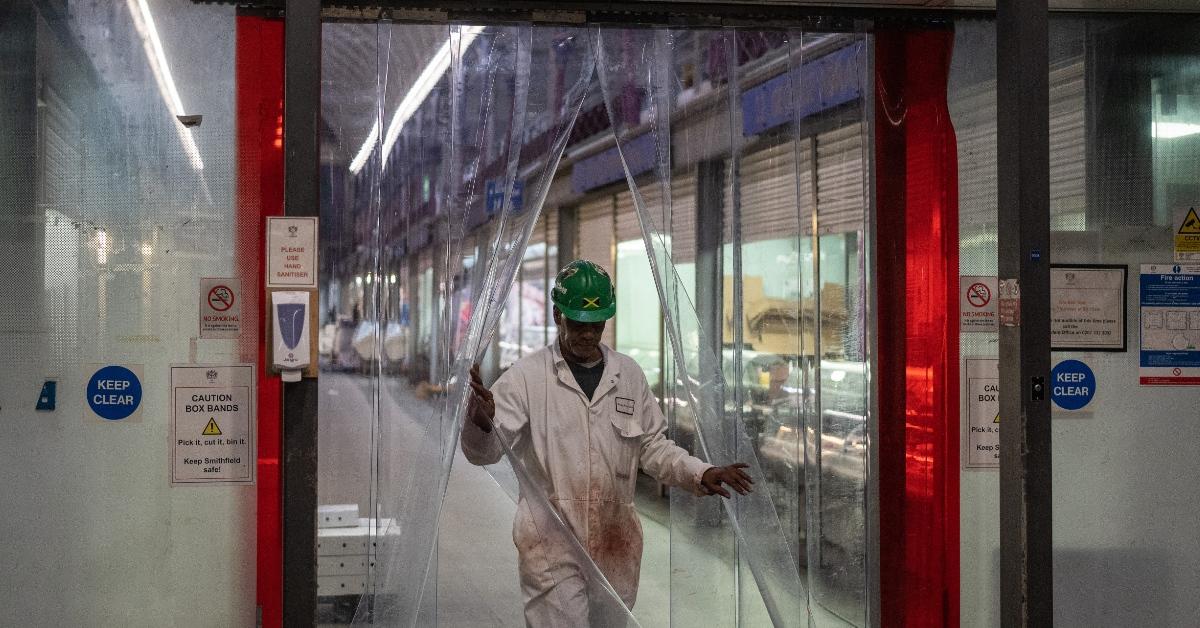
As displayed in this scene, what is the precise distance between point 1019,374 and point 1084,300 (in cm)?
95

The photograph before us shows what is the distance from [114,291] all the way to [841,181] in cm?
264

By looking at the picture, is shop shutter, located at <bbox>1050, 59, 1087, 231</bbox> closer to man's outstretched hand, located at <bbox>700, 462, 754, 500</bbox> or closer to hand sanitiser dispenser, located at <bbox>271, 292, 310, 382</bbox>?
man's outstretched hand, located at <bbox>700, 462, 754, 500</bbox>

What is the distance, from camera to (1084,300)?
4211mm

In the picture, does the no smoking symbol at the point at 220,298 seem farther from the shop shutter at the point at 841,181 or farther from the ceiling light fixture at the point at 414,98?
the shop shutter at the point at 841,181

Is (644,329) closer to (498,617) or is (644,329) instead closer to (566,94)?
(498,617)

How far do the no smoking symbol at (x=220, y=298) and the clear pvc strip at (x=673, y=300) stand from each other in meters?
1.41

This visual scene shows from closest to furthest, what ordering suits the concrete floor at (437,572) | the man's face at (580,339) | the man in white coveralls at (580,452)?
the man in white coveralls at (580,452)
the man's face at (580,339)
the concrete floor at (437,572)

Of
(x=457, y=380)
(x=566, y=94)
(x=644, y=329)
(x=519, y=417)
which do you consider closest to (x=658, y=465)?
(x=519, y=417)

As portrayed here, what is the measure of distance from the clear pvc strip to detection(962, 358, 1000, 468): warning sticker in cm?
80

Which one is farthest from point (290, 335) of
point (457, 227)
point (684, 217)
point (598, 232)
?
point (598, 232)

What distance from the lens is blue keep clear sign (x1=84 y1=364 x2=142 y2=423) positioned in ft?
12.2

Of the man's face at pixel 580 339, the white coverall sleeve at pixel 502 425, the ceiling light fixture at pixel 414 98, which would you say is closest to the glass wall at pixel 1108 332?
the man's face at pixel 580 339

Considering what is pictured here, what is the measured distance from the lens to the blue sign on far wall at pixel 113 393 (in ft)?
12.2

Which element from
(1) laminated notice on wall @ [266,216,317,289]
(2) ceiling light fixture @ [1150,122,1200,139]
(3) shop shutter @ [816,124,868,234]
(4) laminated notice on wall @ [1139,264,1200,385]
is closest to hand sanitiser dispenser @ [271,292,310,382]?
(1) laminated notice on wall @ [266,216,317,289]
